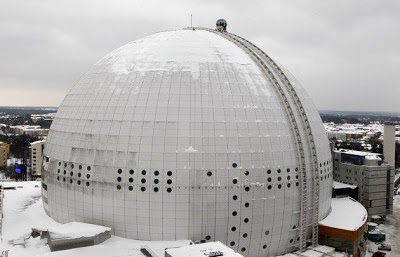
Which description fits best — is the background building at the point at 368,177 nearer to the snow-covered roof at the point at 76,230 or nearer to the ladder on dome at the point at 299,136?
the ladder on dome at the point at 299,136

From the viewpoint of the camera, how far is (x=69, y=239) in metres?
25.9

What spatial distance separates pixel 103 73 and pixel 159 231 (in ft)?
49.4

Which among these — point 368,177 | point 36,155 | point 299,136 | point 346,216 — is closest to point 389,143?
point 368,177

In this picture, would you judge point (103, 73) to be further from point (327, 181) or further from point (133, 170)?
point (327, 181)

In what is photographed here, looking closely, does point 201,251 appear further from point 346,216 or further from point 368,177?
point 368,177

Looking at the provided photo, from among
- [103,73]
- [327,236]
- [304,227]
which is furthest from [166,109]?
[327,236]

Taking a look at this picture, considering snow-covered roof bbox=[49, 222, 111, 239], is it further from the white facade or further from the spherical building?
the white facade

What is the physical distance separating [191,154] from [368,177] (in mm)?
33202

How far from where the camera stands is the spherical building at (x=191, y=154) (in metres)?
27.6

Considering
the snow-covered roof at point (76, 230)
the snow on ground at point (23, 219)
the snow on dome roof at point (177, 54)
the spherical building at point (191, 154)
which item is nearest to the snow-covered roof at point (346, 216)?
the spherical building at point (191, 154)

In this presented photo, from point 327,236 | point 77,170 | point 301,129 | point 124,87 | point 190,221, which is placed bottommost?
point 327,236

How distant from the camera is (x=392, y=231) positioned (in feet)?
164

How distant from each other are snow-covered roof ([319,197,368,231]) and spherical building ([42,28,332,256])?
47.9 inches

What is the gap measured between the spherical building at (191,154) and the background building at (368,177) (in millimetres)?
19748
